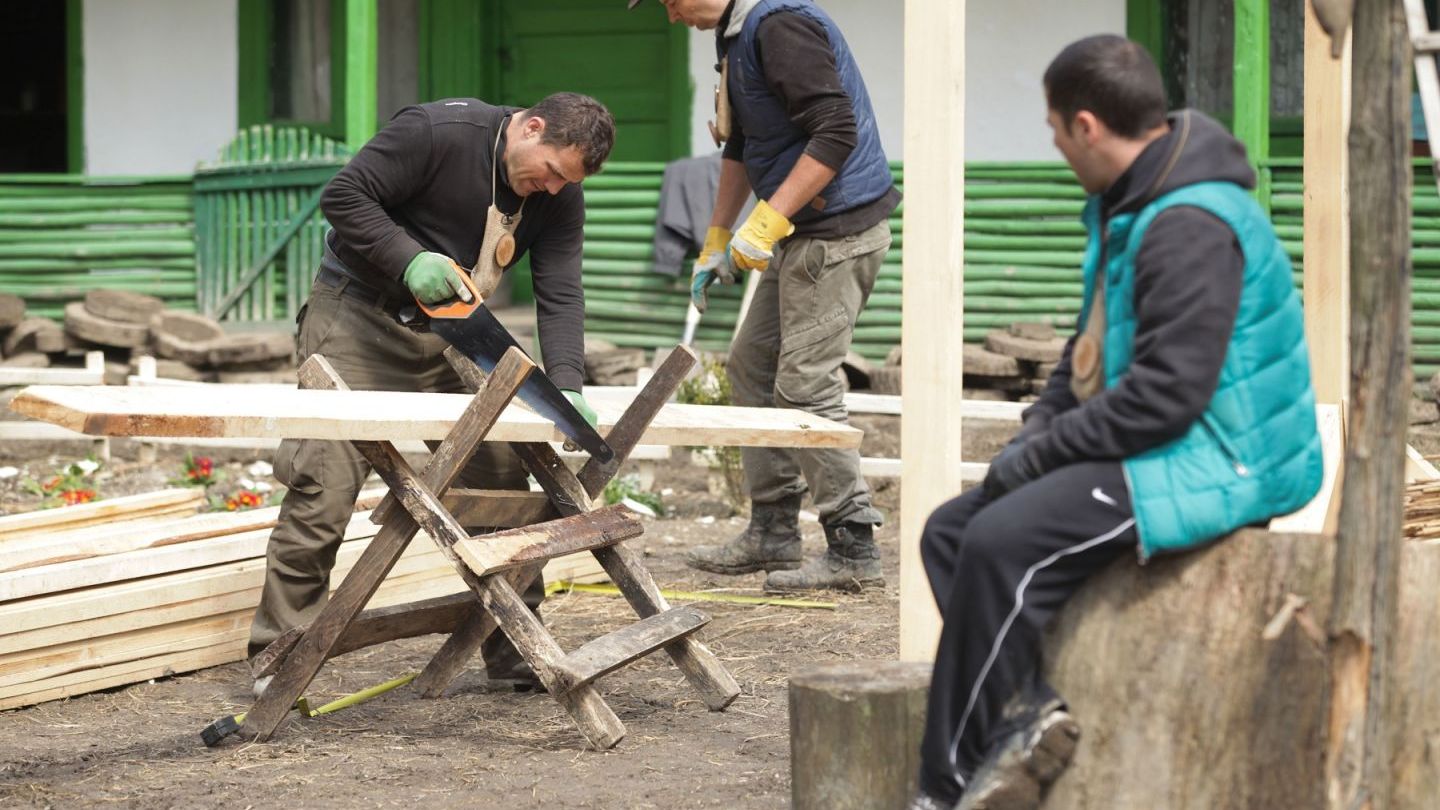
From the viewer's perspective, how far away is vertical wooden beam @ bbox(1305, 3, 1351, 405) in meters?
5.53

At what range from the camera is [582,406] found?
4754 mm

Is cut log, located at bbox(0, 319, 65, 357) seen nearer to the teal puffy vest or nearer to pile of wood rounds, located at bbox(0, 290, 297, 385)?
pile of wood rounds, located at bbox(0, 290, 297, 385)

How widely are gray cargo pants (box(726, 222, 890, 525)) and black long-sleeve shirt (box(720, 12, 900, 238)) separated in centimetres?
36

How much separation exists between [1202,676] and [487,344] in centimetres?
243

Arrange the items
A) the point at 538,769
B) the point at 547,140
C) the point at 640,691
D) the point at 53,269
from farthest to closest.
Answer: the point at 53,269 → the point at 640,691 → the point at 547,140 → the point at 538,769

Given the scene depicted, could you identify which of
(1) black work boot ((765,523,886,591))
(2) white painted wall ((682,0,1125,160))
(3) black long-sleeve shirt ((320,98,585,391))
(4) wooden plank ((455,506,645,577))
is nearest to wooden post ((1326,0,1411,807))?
(4) wooden plank ((455,506,645,577))

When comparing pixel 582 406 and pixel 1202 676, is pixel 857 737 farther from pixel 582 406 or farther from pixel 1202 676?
pixel 582 406

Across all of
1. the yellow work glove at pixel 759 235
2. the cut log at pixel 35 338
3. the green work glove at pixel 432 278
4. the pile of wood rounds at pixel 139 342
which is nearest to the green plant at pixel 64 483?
the pile of wood rounds at pixel 139 342

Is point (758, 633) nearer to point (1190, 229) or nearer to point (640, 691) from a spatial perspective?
point (640, 691)

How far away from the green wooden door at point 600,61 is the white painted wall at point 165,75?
193 centimetres

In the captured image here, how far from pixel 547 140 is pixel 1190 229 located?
7.42 feet

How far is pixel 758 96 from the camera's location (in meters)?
5.79

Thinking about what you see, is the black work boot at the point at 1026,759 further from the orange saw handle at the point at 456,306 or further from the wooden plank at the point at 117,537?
the wooden plank at the point at 117,537

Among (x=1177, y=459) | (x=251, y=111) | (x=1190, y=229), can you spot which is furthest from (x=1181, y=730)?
(x=251, y=111)
